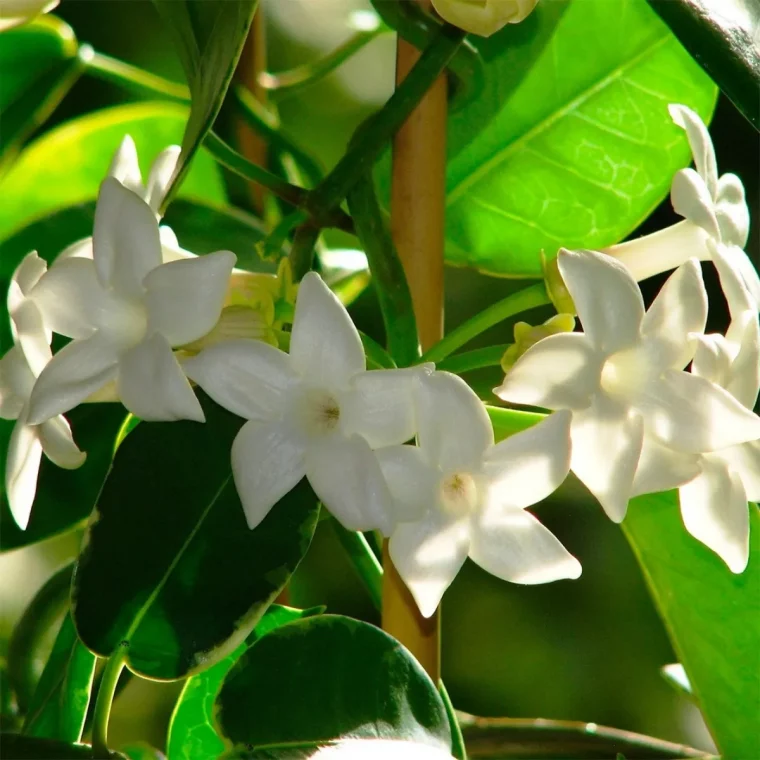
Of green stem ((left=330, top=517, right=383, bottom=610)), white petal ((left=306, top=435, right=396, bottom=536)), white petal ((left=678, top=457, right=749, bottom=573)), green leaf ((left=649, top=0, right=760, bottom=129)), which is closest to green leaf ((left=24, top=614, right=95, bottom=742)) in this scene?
Answer: green stem ((left=330, top=517, right=383, bottom=610))

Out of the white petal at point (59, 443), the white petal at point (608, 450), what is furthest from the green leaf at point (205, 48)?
the white petal at point (608, 450)

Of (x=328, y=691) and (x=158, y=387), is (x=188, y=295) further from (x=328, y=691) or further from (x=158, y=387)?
(x=328, y=691)

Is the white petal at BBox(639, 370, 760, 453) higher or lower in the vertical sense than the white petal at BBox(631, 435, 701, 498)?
higher

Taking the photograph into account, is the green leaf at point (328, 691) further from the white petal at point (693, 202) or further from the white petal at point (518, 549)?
the white petal at point (693, 202)

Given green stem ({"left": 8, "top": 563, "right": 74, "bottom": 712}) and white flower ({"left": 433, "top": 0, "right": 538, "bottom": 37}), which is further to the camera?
green stem ({"left": 8, "top": 563, "right": 74, "bottom": 712})

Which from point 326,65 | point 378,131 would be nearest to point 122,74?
point 326,65

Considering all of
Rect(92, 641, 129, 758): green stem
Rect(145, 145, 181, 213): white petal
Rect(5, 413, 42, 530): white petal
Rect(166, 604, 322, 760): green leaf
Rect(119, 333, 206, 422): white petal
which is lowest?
Rect(166, 604, 322, 760): green leaf

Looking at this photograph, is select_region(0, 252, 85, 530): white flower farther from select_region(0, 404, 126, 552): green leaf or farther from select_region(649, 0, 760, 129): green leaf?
select_region(649, 0, 760, 129): green leaf
